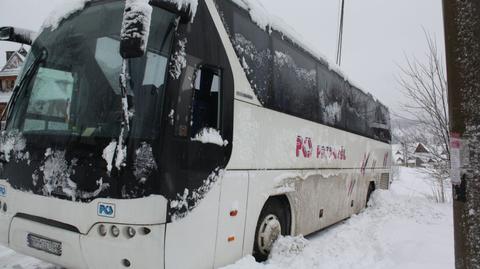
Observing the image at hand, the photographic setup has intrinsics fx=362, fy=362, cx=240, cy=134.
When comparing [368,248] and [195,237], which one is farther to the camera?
[368,248]

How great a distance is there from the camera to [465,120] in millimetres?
2451

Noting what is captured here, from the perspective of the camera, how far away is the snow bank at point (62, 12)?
4.11 m

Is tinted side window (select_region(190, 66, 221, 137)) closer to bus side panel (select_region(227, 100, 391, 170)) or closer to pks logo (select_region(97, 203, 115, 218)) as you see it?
bus side panel (select_region(227, 100, 391, 170))

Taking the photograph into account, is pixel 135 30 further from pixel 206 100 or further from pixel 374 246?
pixel 374 246

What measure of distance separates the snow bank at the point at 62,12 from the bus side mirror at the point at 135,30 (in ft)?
4.75

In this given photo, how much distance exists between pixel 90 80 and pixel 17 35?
187 cm

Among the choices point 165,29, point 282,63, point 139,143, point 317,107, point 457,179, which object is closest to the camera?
point 457,179

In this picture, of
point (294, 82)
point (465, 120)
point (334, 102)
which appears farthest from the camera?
point (334, 102)

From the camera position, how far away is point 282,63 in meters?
5.59

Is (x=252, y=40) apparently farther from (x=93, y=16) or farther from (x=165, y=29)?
(x=93, y=16)

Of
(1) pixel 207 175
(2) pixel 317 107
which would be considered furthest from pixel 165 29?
(2) pixel 317 107

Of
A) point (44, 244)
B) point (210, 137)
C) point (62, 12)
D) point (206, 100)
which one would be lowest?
point (44, 244)

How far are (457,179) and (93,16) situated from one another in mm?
3734

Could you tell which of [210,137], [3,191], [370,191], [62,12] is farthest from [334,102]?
[3,191]
